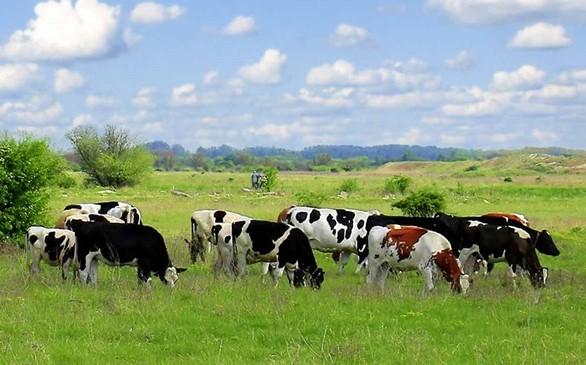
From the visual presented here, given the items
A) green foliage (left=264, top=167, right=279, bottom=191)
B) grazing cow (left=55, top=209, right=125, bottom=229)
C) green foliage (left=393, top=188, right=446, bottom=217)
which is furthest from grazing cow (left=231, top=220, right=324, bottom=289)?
green foliage (left=264, top=167, right=279, bottom=191)

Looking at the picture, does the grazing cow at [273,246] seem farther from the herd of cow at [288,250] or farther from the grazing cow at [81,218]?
the grazing cow at [81,218]

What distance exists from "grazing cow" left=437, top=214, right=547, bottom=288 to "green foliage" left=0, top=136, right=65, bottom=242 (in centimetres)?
1423

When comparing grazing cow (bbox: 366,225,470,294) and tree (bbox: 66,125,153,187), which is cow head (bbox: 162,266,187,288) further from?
tree (bbox: 66,125,153,187)

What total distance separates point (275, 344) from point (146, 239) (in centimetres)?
717

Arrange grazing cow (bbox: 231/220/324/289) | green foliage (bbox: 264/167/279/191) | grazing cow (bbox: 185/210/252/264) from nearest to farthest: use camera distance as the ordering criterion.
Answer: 1. grazing cow (bbox: 231/220/324/289)
2. grazing cow (bbox: 185/210/252/264)
3. green foliage (bbox: 264/167/279/191)

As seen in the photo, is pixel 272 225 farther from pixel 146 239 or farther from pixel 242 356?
pixel 242 356

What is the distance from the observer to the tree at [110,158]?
285ft

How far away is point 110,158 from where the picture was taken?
87500mm

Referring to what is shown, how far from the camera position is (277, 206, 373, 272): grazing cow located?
81.6 feet

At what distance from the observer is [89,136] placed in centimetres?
9462

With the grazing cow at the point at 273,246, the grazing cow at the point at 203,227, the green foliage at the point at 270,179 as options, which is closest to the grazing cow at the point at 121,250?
the grazing cow at the point at 273,246

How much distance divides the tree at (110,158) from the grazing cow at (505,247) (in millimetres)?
68571

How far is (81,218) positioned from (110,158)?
6564 centimetres

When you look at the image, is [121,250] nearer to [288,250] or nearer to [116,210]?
[288,250]
